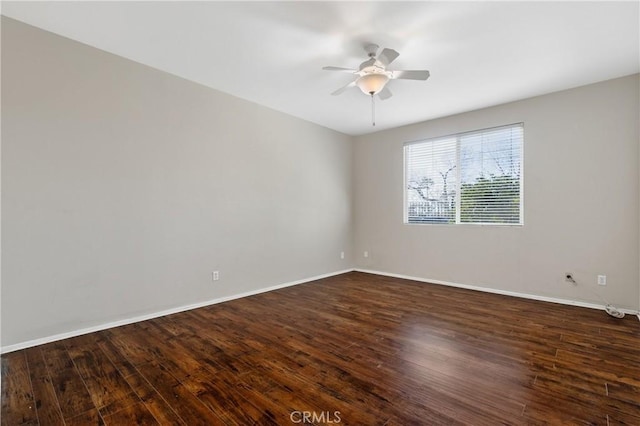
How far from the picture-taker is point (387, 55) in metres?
2.44

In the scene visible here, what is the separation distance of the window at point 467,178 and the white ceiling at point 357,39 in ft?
2.76

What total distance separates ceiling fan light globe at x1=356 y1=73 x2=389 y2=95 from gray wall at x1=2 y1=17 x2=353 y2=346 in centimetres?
189

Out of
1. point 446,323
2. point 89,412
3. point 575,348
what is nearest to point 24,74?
point 89,412

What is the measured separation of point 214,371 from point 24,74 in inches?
115

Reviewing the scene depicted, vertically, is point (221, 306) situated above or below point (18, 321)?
below

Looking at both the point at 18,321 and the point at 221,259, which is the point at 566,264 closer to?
the point at 221,259

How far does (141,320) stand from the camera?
3.03 m

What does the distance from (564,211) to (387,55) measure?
10.1 ft

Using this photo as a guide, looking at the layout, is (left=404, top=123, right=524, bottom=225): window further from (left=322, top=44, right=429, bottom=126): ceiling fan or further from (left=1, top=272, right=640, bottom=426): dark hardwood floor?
(left=322, top=44, right=429, bottom=126): ceiling fan

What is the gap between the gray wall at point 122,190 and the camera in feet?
7.92

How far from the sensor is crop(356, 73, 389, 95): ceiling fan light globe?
2.76 meters

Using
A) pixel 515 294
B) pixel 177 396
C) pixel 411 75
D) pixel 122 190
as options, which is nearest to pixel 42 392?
pixel 177 396

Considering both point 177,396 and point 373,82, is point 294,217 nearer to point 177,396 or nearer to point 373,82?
point 373,82

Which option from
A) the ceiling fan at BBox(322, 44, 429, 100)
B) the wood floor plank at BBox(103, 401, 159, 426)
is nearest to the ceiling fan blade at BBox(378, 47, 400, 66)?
the ceiling fan at BBox(322, 44, 429, 100)
